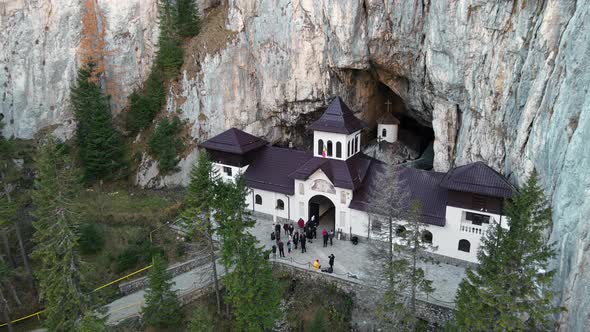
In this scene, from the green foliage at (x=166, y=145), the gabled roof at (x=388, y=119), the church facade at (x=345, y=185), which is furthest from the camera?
the green foliage at (x=166, y=145)

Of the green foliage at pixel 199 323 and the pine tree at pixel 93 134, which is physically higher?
the pine tree at pixel 93 134

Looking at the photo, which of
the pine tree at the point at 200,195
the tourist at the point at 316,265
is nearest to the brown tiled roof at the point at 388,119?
the tourist at the point at 316,265

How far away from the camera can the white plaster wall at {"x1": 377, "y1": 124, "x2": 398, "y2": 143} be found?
39812 millimetres

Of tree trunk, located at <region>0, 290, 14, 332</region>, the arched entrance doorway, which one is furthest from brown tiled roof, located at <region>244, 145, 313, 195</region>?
tree trunk, located at <region>0, 290, 14, 332</region>

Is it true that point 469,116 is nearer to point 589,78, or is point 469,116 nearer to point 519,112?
point 519,112

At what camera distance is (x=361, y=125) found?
32.8m

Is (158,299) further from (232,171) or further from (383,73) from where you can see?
(383,73)

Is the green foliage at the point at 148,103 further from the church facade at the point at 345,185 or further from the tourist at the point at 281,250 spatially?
the tourist at the point at 281,250

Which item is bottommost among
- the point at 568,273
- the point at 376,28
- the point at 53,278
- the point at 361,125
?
the point at 53,278

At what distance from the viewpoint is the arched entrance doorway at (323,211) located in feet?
109

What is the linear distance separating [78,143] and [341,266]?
1025 inches

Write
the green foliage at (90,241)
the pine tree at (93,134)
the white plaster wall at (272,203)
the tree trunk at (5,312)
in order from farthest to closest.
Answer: the pine tree at (93,134)
the white plaster wall at (272,203)
the green foliage at (90,241)
the tree trunk at (5,312)

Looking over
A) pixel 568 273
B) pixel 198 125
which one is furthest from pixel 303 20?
pixel 568 273

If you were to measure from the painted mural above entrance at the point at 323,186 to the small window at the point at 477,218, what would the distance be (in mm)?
8913
